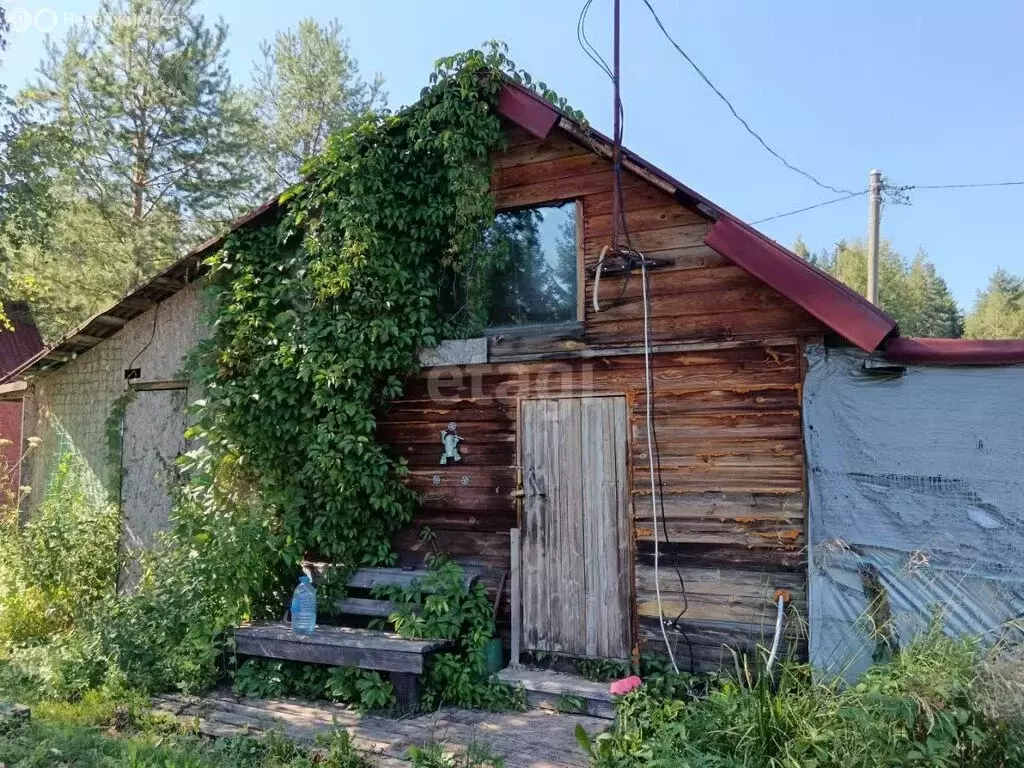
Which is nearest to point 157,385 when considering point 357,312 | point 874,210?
point 357,312

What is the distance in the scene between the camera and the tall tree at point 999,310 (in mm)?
40688

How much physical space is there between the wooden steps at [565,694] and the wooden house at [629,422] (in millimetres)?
298

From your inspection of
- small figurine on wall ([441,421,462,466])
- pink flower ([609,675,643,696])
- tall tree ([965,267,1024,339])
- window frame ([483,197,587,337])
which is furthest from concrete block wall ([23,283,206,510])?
tall tree ([965,267,1024,339])

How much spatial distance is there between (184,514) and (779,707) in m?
5.63

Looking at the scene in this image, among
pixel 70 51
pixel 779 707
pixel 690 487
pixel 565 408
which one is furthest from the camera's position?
pixel 70 51

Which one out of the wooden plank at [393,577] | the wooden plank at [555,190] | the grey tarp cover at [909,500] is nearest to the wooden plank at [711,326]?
the grey tarp cover at [909,500]

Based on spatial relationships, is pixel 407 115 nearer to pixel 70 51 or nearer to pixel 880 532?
pixel 880 532

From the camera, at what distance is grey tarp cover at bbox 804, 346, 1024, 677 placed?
5.04 meters

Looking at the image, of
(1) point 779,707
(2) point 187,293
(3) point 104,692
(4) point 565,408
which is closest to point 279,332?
(2) point 187,293

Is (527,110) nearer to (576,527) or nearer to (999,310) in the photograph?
(576,527)

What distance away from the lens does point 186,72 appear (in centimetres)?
1858

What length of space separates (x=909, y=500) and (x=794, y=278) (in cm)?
174

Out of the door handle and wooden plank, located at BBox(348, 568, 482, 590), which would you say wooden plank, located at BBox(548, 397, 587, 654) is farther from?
wooden plank, located at BBox(348, 568, 482, 590)

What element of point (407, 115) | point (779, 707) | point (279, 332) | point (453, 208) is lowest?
point (779, 707)
